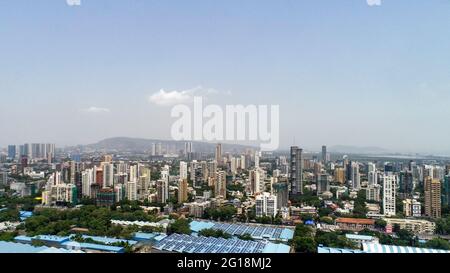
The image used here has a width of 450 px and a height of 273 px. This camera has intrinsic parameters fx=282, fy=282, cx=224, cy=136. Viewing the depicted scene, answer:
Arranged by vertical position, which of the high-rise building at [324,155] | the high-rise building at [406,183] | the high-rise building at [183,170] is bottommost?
the high-rise building at [406,183]

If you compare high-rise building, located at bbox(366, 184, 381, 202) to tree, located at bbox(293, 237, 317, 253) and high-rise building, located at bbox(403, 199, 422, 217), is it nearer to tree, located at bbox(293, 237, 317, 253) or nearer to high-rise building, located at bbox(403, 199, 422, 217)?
high-rise building, located at bbox(403, 199, 422, 217)

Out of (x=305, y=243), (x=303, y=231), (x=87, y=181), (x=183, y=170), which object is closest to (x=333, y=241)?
(x=305, y=243)

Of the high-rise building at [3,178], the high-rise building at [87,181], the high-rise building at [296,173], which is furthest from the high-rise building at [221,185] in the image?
the high-rise building at [3,178]

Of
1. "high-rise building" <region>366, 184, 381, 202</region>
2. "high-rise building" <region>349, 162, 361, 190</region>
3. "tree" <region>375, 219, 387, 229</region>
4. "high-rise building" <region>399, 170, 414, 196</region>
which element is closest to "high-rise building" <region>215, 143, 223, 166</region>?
"high-rise building" <region>349, 162, 361, 190</region>

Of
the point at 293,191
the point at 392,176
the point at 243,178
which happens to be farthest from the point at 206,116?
the point at 392,176

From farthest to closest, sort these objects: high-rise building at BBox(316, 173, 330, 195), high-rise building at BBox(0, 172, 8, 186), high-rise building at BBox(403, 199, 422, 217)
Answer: high-rise building at BBox(316, 173, 330, 195)
high-rise building at BBox(403, 199, 422, 217)
high-rise building at BBox(0, 172, 8, 186)

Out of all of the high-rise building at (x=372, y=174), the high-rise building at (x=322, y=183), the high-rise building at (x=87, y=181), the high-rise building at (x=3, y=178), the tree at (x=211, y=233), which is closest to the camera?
the tree at (x=211, y=233)

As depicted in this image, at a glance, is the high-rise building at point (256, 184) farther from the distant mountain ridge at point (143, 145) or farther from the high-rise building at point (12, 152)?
the high-rise building at point (12, 152)
